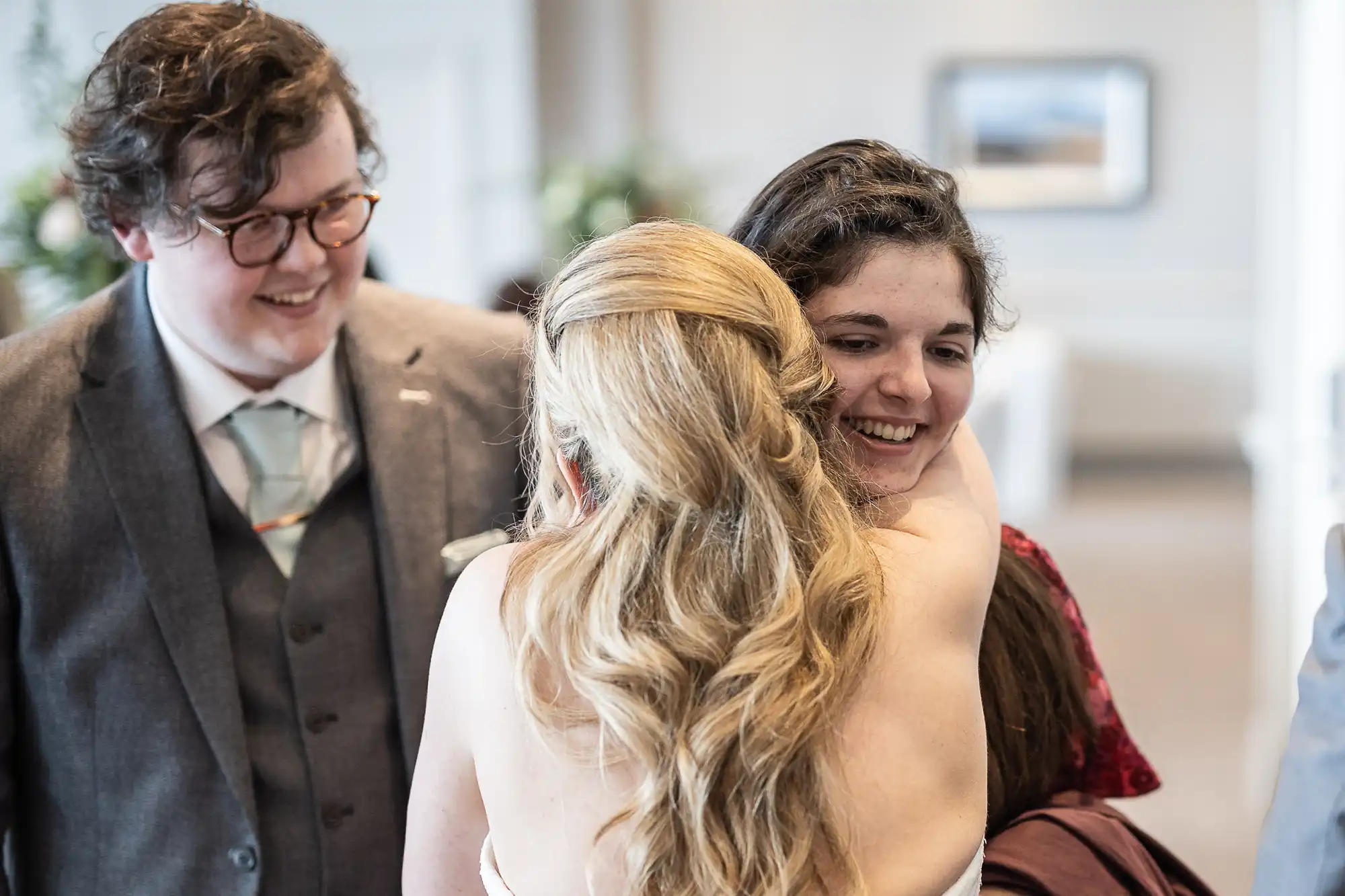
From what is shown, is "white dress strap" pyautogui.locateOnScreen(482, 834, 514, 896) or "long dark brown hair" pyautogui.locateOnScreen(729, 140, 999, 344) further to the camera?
"long dark brown hair" pyautogui.locateOnScreen(729, 140, 999, 344)

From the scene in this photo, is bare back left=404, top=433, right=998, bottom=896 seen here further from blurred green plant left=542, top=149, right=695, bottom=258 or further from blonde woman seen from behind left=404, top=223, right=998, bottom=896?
blurred green plant left=542, top=149, right=695, bottom=258

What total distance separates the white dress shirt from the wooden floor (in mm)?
2623

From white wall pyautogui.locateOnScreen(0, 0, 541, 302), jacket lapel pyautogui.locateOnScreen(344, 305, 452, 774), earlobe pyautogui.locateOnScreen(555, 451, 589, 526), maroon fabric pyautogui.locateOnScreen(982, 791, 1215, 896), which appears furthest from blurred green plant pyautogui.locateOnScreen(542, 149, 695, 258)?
earlobe pyautogui.locateOnScreen(555, 451, 589, 526)

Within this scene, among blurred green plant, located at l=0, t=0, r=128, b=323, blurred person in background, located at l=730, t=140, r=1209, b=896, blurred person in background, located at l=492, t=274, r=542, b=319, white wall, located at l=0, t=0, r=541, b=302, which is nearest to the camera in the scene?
blurred person in background, located at l=730, t=140, r=1209, b=896

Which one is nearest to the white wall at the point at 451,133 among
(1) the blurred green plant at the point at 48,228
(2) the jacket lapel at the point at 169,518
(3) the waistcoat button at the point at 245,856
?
(1) the blurred green plant at the point at 48,228

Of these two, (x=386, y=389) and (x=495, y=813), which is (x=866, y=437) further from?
(x=386, y=389)

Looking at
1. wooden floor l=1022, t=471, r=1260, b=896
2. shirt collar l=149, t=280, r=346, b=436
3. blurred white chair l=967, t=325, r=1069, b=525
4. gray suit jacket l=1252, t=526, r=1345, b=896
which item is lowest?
wooden floor l=1022, t=471, r=1260, b=896

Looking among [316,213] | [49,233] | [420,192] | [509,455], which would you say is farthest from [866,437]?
[420,192]

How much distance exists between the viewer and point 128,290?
5.79 feet

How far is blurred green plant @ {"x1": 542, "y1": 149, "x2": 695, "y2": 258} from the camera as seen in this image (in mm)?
6145

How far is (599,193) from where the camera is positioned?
633cm

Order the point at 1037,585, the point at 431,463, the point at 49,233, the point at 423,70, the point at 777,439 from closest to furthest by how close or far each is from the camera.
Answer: the point at 777,439 → the point at 1037,585 → the point at 431,463 → the point at 49,233 → the point at 423,70

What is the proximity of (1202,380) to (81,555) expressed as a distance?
26.0ft

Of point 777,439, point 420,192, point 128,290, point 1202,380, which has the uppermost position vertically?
point 420,192
